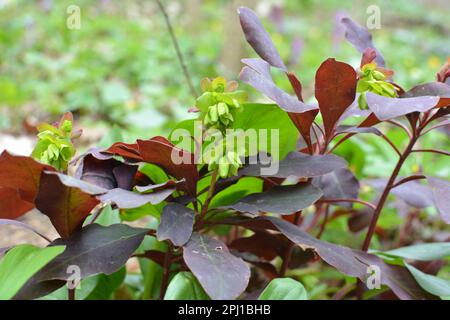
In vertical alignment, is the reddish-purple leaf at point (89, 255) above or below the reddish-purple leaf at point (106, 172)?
below

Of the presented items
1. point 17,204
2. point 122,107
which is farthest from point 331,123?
point 122,107

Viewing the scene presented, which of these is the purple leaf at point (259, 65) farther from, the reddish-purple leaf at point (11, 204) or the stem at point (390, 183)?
the reddish-purple leaf at point (11, 204)

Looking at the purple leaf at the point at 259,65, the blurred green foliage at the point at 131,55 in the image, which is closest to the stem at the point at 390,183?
the purple leaf at the point at 259,65

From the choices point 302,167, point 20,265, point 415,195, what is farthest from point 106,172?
point 415,195

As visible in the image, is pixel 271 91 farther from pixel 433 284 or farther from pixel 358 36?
pixel 433 284

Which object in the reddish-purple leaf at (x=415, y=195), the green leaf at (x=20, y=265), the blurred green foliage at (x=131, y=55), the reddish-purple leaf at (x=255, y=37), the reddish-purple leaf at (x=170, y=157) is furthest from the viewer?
the blurred green foliage at (x=131, y=55)

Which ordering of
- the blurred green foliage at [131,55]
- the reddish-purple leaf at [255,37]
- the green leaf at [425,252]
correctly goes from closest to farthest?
the reddish-purple leaf at [255,37] < the green leaf at [425,252] < the blurred green foliage at [131,55]
